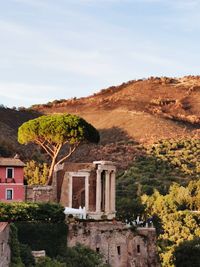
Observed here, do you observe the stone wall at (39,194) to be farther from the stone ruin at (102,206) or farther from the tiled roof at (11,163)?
the tiled roof at (11,163)

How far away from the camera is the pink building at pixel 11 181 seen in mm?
55875

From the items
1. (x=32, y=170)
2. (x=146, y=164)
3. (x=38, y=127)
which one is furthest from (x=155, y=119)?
(x=38, y=127)

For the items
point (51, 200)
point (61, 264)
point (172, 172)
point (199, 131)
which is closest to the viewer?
point (61, 264)

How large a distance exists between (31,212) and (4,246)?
7.69 m

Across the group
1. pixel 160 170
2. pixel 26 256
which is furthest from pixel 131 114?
pixel 26 256

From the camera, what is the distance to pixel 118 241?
56.5 metres

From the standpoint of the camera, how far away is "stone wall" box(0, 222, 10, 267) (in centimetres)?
4175

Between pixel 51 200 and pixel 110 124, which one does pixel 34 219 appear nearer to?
pixel 51 200

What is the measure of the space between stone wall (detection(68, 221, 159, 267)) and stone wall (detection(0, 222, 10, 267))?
9.49 metres

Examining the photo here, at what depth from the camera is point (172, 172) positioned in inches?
4183

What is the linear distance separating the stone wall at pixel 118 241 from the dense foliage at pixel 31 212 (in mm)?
1849

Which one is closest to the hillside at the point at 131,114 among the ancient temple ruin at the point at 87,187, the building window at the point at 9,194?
the ancient temple ruin at the point at 87,187

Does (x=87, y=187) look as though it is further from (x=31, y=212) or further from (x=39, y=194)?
(x=31, y=212)

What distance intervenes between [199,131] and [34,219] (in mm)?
83746
